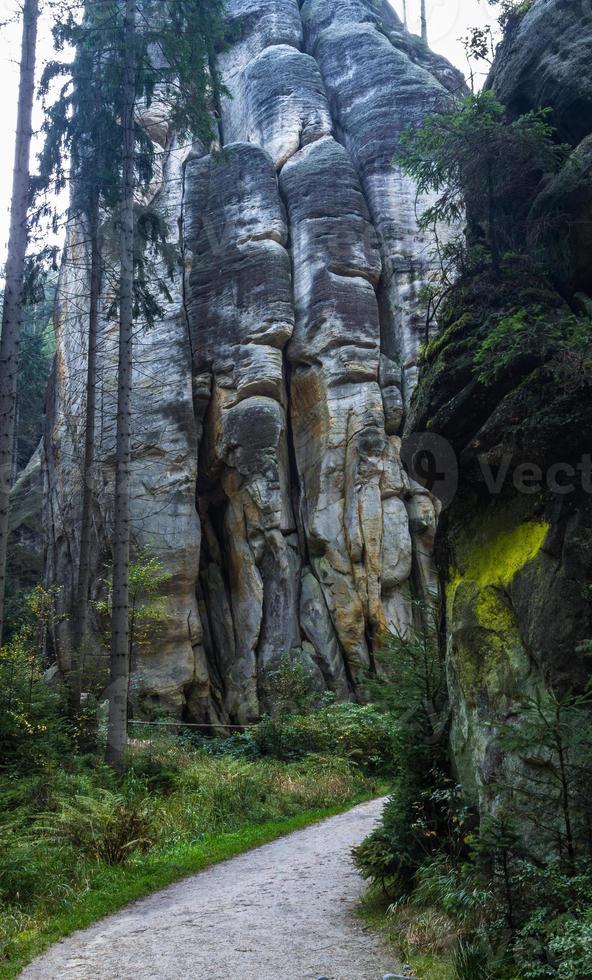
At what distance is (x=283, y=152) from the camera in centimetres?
2719

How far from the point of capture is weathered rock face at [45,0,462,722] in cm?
2203

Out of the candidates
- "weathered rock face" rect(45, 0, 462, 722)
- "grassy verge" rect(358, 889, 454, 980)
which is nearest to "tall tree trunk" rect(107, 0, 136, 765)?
"grassy verge" rect(358, 889, 454, 980)

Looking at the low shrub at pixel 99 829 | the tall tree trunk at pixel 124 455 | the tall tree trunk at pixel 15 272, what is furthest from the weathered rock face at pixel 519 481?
the tall tree trunk at pixel 124 455

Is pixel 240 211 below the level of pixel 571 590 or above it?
above

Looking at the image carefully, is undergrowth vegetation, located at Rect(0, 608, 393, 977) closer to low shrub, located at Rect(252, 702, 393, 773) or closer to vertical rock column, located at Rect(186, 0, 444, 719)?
low shrub, located at Rect(252, 702, 393, 773)

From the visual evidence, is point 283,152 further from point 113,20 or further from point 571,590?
point 571,590

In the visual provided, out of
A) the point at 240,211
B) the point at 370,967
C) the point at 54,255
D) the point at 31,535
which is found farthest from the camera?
the point at 31,535

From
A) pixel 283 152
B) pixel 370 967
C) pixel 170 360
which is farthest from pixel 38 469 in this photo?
pixel 370 967

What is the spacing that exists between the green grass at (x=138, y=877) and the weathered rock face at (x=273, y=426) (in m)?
9.61

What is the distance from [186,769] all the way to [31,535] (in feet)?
59.6

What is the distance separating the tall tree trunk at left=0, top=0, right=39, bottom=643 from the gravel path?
400 cm

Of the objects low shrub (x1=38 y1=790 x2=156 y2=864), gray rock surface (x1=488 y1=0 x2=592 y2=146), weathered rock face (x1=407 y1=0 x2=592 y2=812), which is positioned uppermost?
gray rock surface (x1=488 y1=0 x2=592 y2=146)

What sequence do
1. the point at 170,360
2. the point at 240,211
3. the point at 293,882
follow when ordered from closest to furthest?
the point at 293,882 → the point at 170,360 → the point at 240,211

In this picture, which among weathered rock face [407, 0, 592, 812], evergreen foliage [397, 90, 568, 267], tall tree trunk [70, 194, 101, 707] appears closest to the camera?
weathered rock face [407, 0, 592, 812]
